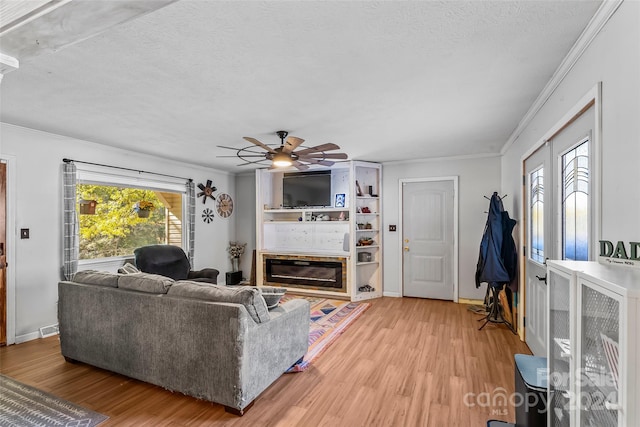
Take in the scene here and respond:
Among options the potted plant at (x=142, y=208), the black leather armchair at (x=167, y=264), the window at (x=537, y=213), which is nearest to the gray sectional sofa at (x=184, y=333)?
the black leather armchair at (x=167, y=264)

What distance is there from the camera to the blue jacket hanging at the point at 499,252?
3.64 m

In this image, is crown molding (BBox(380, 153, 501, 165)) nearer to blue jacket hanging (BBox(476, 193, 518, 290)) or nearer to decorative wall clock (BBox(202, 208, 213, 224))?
blue jacket hanging (BBox(476, 193, 518, 290))

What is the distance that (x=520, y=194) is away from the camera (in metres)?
3.47

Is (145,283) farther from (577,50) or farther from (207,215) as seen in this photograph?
(207,215)

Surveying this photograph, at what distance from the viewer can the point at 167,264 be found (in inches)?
181

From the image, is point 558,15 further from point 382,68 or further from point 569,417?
point 569,417

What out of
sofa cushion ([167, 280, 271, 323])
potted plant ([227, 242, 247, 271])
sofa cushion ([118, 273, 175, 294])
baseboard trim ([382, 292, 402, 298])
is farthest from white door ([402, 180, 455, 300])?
sofa cushion ([118, 273, 175, 294])

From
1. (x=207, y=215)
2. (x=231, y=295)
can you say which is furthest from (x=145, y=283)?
(x=207, y=215)

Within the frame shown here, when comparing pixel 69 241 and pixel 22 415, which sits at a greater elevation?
pixel 69 241

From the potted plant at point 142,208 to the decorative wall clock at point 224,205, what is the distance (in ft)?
4.78

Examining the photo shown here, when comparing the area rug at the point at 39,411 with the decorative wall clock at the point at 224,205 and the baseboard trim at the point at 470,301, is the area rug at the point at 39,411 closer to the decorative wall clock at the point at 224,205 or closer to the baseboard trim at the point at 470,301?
the decorative wall clock at the point at 224,205

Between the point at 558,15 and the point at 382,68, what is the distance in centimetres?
94

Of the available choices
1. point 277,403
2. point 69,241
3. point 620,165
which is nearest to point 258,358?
point 277,403

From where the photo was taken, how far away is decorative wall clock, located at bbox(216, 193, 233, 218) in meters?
6.30
